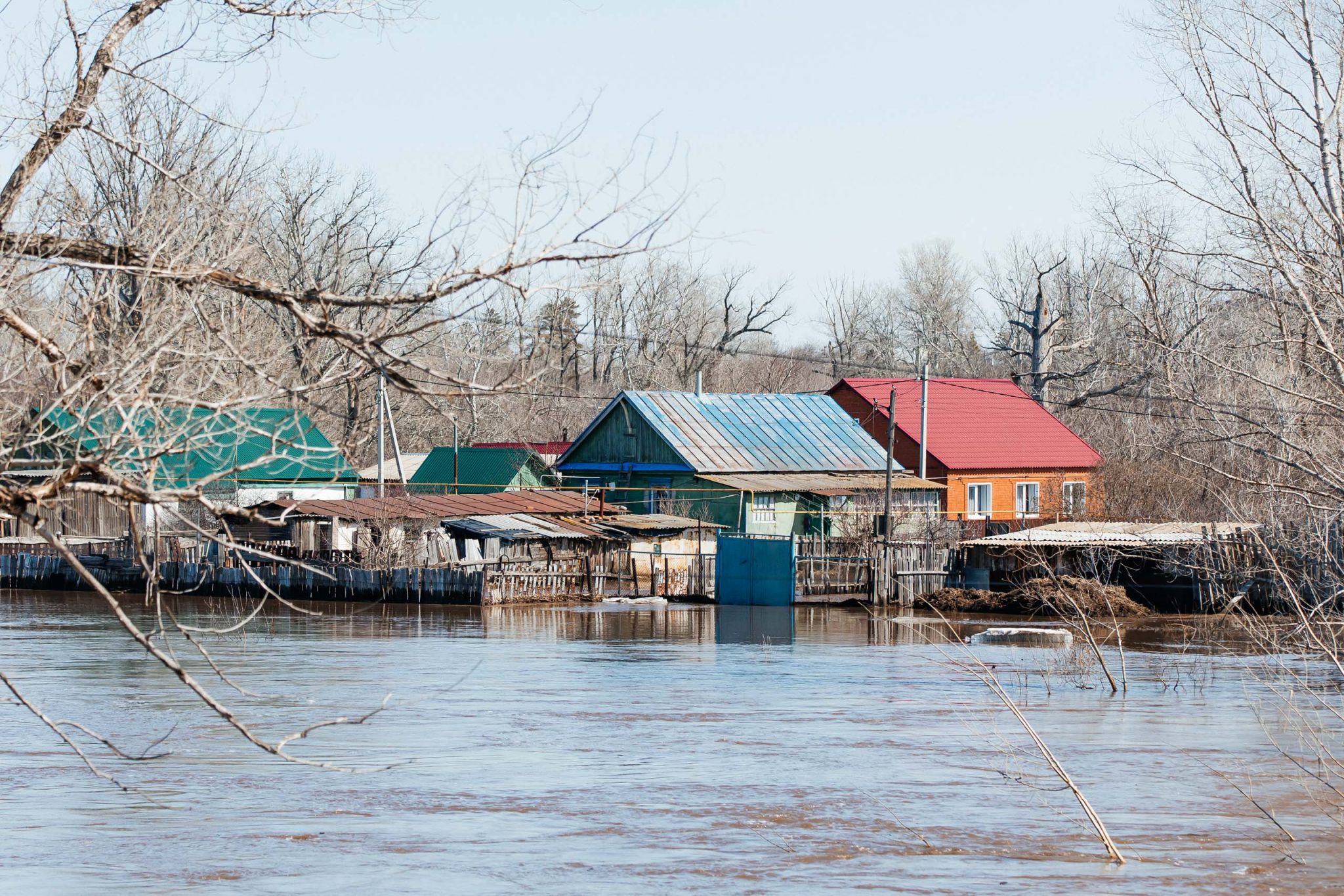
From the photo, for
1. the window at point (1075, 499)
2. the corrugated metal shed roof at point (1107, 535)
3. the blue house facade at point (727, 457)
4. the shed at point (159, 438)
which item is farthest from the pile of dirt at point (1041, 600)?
the shed at point (159, 438)

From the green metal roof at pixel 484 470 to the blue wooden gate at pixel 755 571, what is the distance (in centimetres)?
1273

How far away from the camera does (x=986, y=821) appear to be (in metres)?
13.5

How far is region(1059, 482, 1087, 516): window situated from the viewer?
153ft

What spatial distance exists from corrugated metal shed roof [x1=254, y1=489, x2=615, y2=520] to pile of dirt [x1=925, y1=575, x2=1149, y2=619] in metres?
10.0

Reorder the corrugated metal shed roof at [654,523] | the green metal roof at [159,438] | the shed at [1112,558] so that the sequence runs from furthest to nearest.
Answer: the corrugated metal shed roof at [654,523] → the shed at [1112,558] → the green metal roof at [159,438]

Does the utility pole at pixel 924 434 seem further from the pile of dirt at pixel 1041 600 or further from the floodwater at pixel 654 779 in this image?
the floodwater at pixel 654 779

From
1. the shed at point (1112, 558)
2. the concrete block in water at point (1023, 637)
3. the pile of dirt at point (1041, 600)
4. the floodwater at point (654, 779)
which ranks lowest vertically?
the floodwater at point (654, 779)

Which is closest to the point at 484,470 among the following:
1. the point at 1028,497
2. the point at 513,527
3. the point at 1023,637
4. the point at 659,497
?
the point at 659,497

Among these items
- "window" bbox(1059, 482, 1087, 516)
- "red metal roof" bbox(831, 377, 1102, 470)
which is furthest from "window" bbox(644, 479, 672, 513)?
"window" bbox(1059, 482, 1087, 516)

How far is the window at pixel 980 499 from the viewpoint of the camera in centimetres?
4972

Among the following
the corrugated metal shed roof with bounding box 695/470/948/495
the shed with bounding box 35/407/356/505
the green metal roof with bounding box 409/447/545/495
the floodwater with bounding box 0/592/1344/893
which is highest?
the green metal roof with bounding box 409/447/545/495

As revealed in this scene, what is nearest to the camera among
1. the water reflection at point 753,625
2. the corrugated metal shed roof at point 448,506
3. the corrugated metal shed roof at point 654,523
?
the water reflection at point 753,625

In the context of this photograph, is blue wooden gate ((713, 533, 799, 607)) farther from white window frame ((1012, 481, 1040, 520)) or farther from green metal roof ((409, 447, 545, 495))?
white window frame ((1012, 481, 1040, 520))

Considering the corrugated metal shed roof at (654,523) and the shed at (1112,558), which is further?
the corrugated metal shed roof at (654,523)
